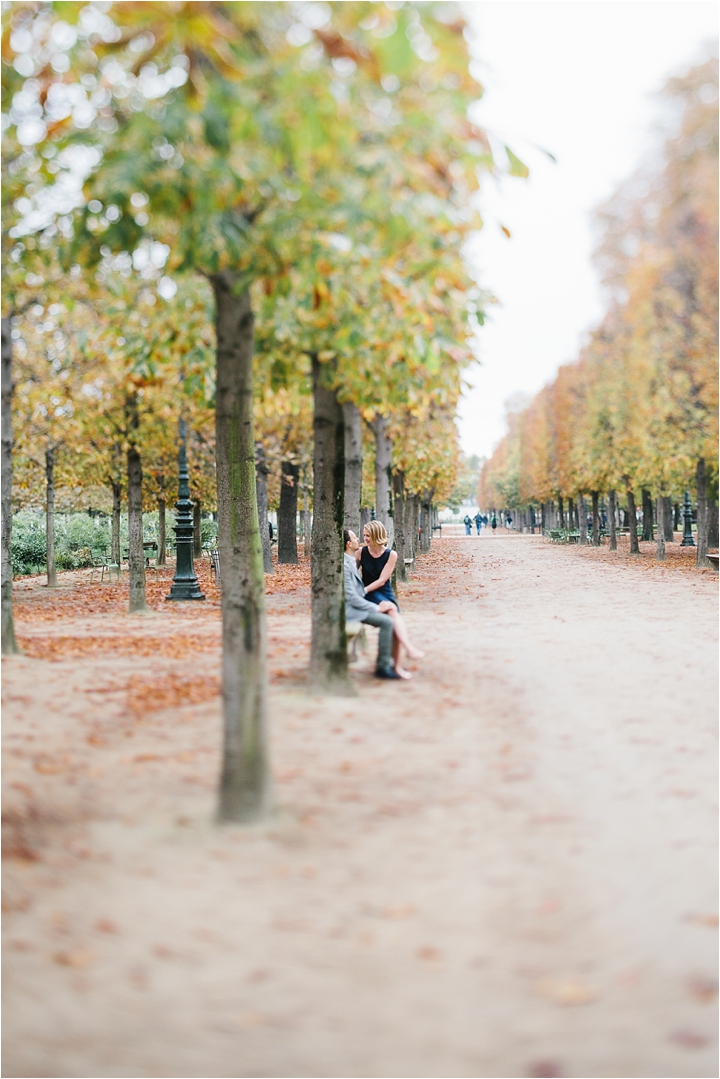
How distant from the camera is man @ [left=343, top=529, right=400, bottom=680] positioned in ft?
26.9

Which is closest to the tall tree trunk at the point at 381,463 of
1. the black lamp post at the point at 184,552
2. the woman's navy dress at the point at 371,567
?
the black lamp post at the point at 184,552

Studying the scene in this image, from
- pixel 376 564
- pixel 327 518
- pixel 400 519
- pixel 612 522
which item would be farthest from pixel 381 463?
pixel 612 522

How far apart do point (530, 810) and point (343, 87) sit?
3.62m

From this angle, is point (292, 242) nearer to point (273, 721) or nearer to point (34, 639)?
point (273, 721)

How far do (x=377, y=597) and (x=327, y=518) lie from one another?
179cm

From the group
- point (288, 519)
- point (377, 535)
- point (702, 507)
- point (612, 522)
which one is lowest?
point (377, 535)

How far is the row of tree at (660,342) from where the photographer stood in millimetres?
9852

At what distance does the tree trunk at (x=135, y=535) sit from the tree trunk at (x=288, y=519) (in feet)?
39.6

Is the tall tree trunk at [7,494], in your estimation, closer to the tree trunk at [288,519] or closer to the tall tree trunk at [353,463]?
the tall tree trunk at [353,463]

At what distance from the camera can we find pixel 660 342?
19375 mm

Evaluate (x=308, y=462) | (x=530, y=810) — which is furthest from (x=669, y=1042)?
(x=308, y=462)

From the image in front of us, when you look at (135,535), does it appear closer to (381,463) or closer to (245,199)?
(381,463)

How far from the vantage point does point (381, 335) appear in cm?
595

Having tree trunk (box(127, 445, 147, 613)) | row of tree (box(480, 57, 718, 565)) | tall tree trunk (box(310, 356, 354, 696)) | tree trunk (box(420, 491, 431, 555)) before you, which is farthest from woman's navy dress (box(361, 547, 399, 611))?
tree trunk (box(420, 491, 431, 555))
